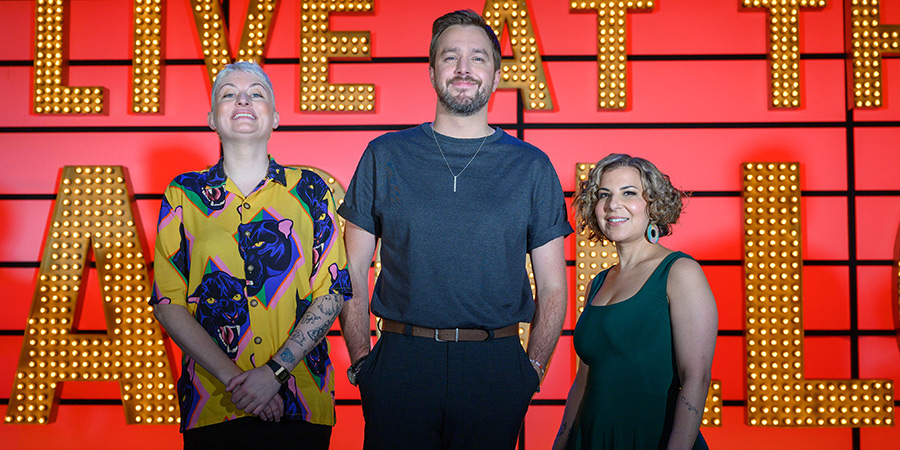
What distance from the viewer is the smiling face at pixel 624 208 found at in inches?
97.5

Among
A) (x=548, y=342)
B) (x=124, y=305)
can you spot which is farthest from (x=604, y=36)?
(x=124, y=305)

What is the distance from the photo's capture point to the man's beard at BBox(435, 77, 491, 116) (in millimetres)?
2355

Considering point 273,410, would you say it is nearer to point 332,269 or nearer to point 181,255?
point 332,269

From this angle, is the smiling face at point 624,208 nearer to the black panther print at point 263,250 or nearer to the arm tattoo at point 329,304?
the arm tattoo at point 329,304

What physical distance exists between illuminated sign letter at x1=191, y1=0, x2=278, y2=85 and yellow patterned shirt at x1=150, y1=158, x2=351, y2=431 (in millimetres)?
2091

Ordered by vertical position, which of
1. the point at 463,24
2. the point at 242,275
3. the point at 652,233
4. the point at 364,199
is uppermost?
the point at 463,24

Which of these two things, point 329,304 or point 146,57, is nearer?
point 329,304

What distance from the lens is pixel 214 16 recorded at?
4176mm

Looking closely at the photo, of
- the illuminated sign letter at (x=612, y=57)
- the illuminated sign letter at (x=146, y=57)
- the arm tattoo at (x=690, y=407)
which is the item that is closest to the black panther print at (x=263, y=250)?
the arm tattoo at (x=690, y=407)

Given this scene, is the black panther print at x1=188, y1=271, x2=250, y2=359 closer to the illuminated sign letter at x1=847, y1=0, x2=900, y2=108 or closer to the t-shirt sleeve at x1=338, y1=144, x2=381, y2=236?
the t-shirt sleeve at x1=338, y1=144, x2=381, y2=236

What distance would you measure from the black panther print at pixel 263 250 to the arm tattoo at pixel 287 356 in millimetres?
215

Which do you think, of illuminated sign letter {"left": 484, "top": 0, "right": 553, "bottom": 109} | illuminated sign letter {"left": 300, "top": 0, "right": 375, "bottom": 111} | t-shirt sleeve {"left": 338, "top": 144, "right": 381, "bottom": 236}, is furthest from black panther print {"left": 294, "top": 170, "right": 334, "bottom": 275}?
illuminated sign letter {"left": 484, "top": 0, "right": 553, "bottom": 109}

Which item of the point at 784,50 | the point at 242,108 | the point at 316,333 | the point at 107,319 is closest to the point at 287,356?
the point at 316,333

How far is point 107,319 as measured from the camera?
159 inches
